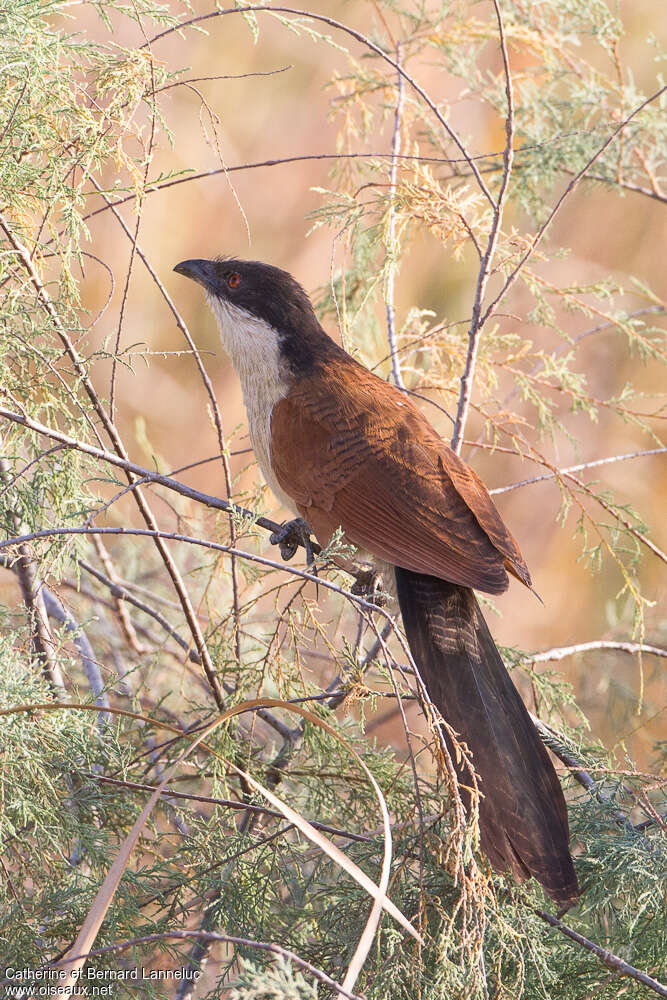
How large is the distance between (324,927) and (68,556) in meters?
0.74

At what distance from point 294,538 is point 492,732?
759 millimetres

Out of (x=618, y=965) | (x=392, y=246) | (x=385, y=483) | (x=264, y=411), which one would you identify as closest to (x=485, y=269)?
(x=392, y=246)

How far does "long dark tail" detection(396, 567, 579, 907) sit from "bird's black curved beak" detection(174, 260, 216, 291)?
3.10 feet

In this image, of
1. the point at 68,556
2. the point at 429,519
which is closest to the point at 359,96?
the point at 429,519

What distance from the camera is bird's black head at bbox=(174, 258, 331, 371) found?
7.29 feet

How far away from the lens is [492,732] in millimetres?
1564

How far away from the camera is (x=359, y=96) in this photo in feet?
7.97

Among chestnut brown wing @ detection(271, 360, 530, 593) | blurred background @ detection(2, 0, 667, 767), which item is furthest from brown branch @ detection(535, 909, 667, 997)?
blurred background @ detection(2, 0, 667, 767)

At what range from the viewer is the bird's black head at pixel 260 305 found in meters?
2.22

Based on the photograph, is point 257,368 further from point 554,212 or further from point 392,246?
point 554,212

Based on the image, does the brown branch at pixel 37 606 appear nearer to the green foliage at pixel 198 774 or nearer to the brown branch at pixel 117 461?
the green foliage at pixel 198 774

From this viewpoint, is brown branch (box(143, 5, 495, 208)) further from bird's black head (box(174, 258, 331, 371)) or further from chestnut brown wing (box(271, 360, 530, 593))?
bird's black head (box(174, 258, 331, 371))

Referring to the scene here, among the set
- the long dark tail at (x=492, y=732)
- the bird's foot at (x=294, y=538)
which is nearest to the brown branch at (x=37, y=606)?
the bird's foot at (x=294, y=538)

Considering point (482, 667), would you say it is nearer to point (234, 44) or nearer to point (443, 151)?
point (443, 151)
